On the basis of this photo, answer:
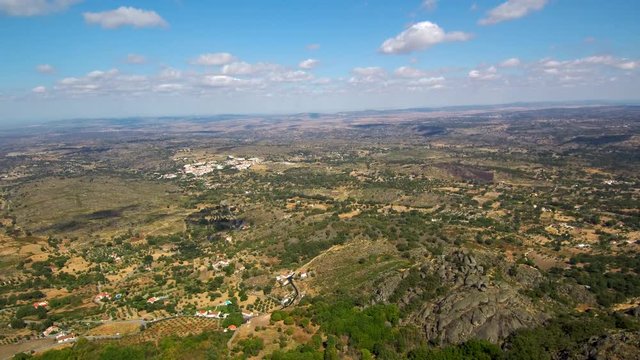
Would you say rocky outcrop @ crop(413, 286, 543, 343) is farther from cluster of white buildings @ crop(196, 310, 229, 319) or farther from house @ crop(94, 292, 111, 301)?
house @ crop(94, 292, 111, 301)

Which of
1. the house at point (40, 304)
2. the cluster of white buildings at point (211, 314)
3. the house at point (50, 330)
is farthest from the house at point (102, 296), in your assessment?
the cluster of white buildings at point (211, 314)

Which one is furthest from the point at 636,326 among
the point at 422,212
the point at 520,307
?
the point at 422,212

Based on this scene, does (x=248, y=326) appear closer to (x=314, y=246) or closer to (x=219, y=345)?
(x=219, y=345)

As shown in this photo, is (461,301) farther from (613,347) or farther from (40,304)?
(40,304)

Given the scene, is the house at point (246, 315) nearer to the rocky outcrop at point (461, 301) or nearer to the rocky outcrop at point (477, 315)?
the rocky outcrop at point (461, 301)

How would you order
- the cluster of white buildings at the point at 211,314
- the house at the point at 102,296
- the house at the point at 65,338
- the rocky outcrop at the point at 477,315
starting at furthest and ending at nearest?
1. the house at the point at 102,296
2. the cluster of white buildings at the point at 211,314
3. the house at the point at 65,338
4. the rocky outcrop at the point at 477,315

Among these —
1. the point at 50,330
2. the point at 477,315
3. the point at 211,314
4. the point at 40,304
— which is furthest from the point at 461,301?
the point at 40,304

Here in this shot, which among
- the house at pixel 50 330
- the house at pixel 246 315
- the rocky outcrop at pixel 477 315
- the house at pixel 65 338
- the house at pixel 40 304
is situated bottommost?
the house at pixel 40 304
